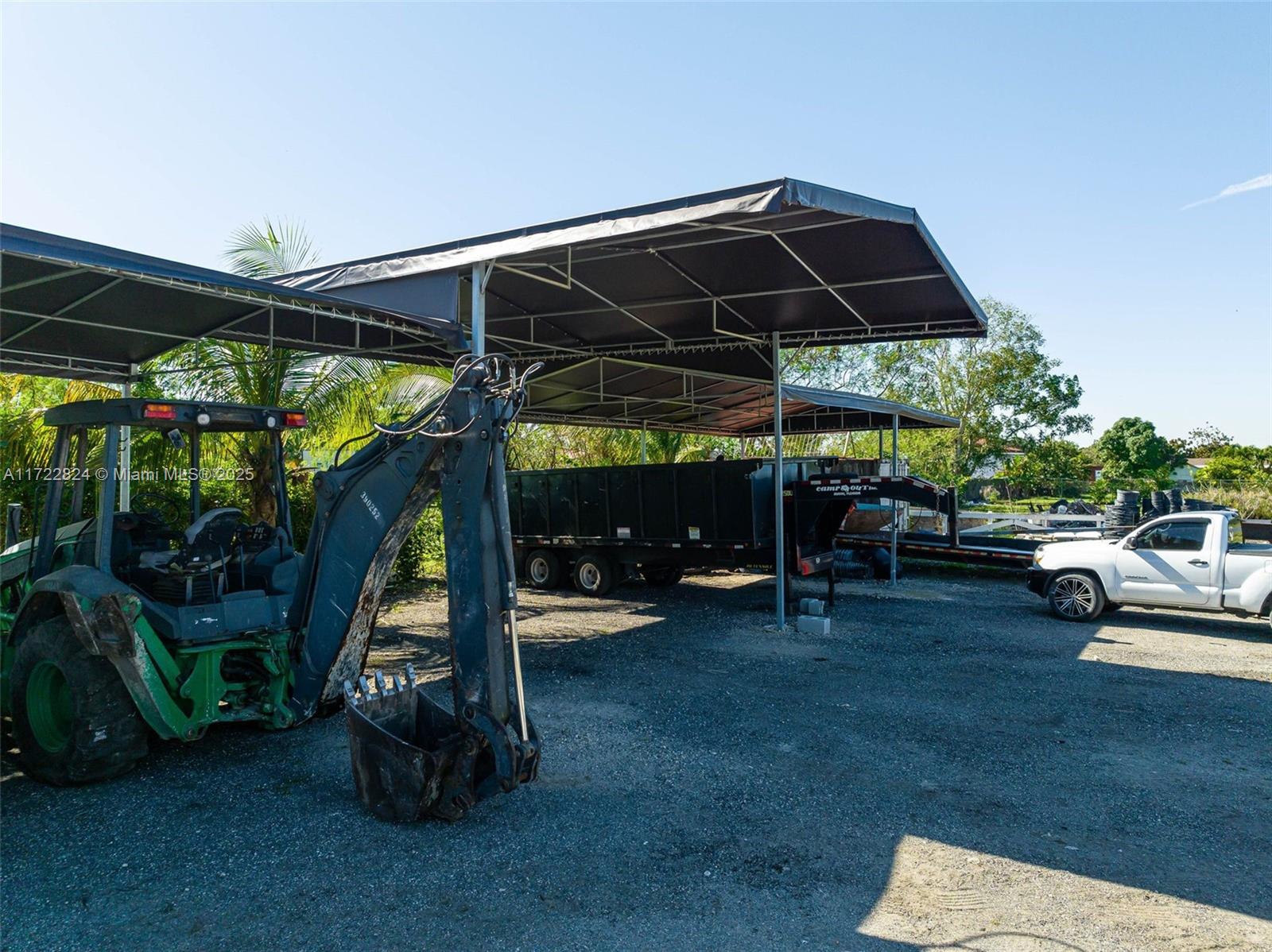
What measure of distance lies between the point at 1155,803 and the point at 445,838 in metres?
4.48

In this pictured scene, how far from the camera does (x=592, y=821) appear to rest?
4.88 m

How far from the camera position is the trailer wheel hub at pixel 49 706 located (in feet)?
18.0

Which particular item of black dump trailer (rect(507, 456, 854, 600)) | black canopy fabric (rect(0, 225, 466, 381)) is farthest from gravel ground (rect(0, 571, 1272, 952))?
black dump trailer (rect(507, 456, 854, 600))

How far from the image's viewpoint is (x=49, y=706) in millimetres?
5613

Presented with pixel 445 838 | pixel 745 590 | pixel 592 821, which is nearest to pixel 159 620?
pixel 445 838

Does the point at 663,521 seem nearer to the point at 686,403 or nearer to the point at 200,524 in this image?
the point at 686,403

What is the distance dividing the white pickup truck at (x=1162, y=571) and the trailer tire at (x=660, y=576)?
5957mm

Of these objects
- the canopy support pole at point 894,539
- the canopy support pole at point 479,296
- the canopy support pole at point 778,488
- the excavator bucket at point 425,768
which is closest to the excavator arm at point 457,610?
the excavator bucket at point 425,768

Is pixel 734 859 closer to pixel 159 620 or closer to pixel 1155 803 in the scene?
pixel 1155 803

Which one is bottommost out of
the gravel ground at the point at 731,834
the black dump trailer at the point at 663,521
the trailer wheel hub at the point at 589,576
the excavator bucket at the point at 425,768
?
the gravel ground at the point at 731,834

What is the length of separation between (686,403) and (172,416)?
40.8 ft

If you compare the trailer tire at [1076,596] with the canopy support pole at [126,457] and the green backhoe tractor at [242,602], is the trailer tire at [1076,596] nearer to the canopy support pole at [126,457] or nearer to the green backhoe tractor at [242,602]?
the green backhoe tractor at [242,602]

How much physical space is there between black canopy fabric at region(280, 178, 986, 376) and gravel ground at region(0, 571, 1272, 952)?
411 cm

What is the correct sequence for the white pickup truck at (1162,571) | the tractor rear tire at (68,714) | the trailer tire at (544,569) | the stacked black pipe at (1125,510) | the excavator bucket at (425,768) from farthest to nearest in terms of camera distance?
1. the stacked black pipe at (1125,510)
2. the trailer tire at (544,569)
3. the white pickup truck at (1162,571)
4. the tractor rear tire at (68,714)
5. the excavator bucket at (425,768)
